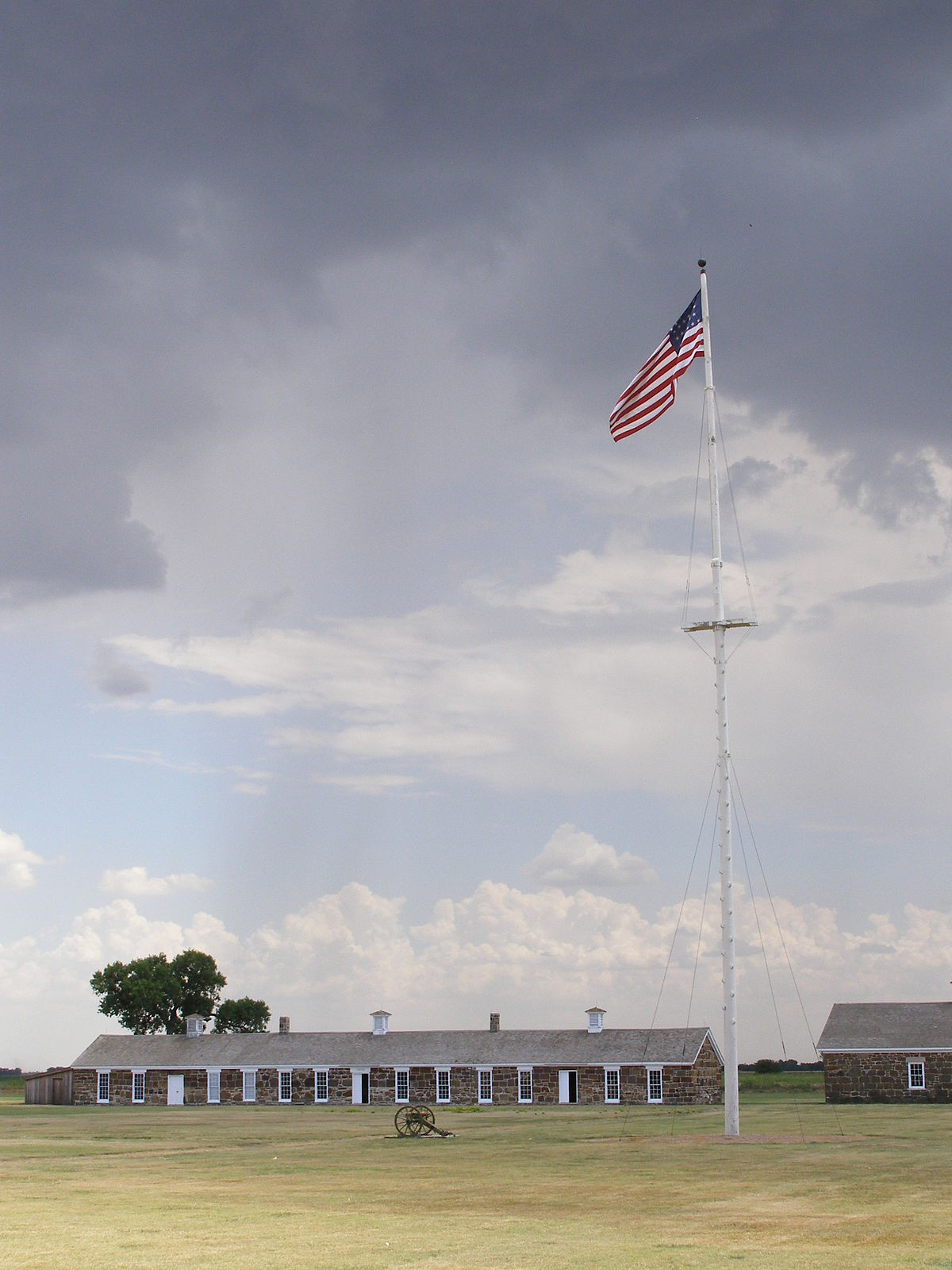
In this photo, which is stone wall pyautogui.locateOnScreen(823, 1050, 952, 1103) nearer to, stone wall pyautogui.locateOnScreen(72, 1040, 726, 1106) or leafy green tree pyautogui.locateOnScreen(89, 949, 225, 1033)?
stone wall pyautogui.locateOnScreen(72, 1040, 726, 1106)

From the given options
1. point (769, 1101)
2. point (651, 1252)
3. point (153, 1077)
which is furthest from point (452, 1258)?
point (153, 1077)

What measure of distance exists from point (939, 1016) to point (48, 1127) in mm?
37407

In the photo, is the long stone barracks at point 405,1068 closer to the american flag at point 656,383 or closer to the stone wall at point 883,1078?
the stone wall at point 883,1078

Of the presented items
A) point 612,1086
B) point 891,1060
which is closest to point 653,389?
point 891,1060

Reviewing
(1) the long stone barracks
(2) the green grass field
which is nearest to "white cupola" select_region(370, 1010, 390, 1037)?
(1) the long stone barracks

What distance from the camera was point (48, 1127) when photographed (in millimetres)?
49375

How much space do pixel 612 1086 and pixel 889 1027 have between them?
13.1m

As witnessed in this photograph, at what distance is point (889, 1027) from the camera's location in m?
59.6

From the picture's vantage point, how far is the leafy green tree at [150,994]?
9800 cm

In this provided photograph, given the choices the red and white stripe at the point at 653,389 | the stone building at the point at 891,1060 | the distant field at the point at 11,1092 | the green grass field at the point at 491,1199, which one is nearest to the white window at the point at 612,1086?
the stone building at the point at 891,1060

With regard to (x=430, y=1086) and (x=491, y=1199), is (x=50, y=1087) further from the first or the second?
(x=491, y=1199)

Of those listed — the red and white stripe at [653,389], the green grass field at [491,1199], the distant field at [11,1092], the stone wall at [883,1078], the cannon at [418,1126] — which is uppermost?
the red and white stripe at [653,389]

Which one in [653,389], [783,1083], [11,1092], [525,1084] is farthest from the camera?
[11,1092]

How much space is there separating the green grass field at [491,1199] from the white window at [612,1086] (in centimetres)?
2304
